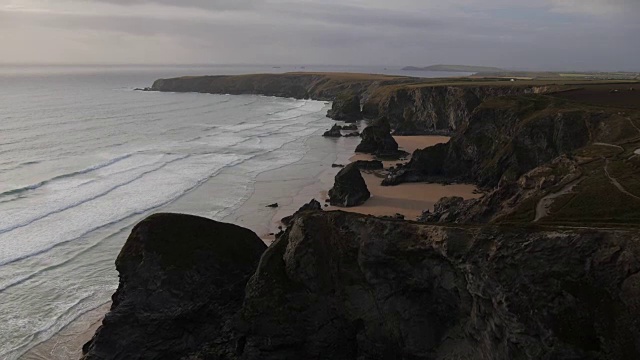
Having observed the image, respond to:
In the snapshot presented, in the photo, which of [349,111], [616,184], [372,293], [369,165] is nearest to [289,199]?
[369,165]

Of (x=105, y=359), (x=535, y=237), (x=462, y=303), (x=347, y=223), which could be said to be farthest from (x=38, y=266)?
(x=535, y=237)

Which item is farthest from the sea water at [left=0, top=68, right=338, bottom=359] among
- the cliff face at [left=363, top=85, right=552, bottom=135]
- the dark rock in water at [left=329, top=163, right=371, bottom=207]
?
the cliff face at [left=363, top=85, right=552, bottom=135]

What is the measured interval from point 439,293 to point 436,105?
86.1 metres

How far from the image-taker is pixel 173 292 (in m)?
25.4

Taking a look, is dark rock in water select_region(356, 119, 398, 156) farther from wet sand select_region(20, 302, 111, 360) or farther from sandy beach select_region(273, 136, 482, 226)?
wet sand select_region(20, 302, 111, 360)

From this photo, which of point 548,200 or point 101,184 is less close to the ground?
point 548,200

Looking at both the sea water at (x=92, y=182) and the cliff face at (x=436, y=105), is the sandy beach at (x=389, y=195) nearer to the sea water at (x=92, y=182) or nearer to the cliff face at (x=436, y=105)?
the sea water at (x=92, y=182)

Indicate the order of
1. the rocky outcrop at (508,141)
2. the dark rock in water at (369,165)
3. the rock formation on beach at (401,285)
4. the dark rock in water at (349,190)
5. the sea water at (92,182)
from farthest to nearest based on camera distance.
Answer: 1. the dark rock in water at (369,165)
2. the rocky outcrop at (508,141)
3. the dark rock in water at (349,190)
4. the sea water at (92,182)
5. the rock formation on beach at (401,285)

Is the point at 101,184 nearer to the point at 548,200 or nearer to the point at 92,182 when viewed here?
the point at 92,182

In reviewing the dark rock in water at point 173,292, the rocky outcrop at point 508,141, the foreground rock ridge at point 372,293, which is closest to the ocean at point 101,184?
the dark rock in water at point 173,292

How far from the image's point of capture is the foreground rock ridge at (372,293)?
17672 mm

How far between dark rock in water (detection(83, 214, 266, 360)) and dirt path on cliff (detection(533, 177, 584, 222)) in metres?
15.4

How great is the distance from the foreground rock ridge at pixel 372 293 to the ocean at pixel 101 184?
7.81 meters

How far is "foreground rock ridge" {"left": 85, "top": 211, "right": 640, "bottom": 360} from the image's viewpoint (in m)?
17.7
